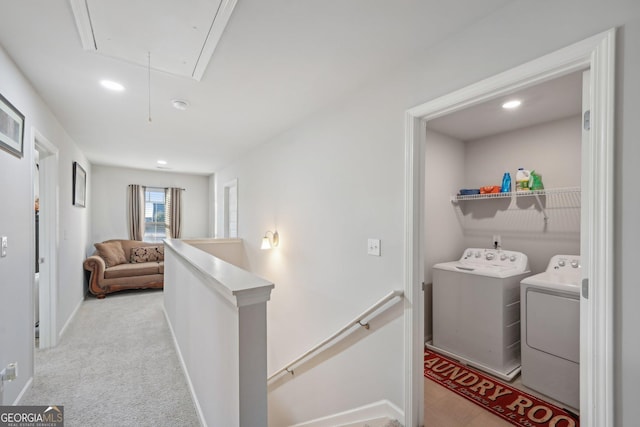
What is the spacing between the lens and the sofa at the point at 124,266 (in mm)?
4801

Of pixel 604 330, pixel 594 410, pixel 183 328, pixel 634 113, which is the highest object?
pixel 634 113

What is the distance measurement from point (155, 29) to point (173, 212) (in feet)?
19.1

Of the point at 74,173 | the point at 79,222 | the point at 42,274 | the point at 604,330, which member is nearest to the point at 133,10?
the point at 604,330

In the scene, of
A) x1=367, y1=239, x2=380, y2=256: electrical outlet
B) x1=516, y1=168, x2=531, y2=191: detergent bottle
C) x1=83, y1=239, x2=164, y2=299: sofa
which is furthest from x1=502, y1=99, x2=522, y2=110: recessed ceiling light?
x1=83, y1=239, x2=164, y2=299: sofa

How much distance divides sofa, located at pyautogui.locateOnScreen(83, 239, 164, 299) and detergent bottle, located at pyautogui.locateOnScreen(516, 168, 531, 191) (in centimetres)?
580

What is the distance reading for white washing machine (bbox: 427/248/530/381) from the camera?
2570 millimetres

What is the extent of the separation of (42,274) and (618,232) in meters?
4.38

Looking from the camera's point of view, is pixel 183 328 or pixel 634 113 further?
pixel 183 328

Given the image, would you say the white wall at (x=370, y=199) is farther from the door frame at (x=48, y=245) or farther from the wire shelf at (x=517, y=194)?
the door frame at (x=48, y=245)

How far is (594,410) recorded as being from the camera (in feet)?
3.65

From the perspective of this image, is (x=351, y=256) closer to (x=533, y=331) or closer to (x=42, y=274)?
(x=533, y=331)

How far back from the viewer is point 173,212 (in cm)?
666
